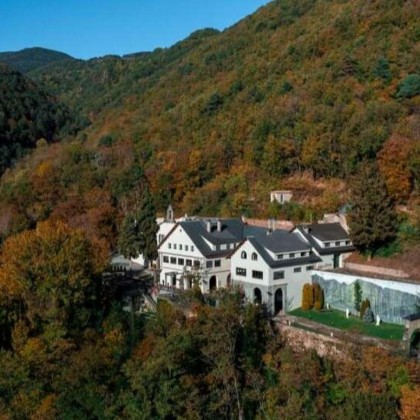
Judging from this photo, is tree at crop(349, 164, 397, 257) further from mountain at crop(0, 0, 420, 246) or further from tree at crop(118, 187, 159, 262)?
tree at crop(118, 187, 159, 262)

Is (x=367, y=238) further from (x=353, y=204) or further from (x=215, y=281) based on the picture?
(x=215, y=281)

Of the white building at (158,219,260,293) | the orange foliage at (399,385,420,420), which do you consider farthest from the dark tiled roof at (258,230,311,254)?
the orange foliage at (399,385,420,420)

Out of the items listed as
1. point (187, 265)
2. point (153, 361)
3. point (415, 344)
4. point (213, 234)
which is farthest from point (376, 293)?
point (153, 361)

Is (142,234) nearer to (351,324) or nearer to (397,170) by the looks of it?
(351,324)

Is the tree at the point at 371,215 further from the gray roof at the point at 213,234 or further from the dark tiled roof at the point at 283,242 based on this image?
the gray roof at the point at 213,234

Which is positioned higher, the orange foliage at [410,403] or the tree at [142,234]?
the tree at [142,234]

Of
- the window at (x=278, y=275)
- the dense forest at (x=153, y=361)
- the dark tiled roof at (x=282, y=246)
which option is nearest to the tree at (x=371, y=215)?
the dark tiled roof at (x=282, y=246)
